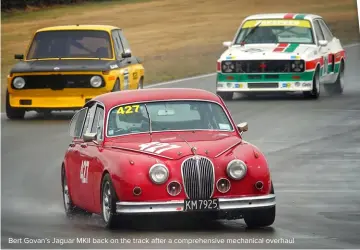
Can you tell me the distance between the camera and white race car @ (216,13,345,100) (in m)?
24.7

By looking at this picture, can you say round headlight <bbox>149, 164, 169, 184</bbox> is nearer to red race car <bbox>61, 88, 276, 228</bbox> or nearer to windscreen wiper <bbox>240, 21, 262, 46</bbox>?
red race car <bbox>61, 88, 276, 228</bbox>

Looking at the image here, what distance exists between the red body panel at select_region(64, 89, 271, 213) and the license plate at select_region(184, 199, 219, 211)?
2.8 inches

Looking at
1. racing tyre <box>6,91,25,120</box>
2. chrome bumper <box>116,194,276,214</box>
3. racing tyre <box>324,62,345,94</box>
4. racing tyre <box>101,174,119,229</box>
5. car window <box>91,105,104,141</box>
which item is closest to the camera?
chrome bumper <box>116,194,276,214</box>

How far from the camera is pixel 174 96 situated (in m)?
13.0

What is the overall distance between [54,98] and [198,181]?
10.9m

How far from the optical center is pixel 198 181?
1173cm

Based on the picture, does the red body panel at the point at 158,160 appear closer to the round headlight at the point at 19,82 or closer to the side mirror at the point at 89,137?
the side mirror at the point at 89,137

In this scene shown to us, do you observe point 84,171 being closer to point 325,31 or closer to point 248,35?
point 248,35

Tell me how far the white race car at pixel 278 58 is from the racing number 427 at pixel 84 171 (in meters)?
12.0

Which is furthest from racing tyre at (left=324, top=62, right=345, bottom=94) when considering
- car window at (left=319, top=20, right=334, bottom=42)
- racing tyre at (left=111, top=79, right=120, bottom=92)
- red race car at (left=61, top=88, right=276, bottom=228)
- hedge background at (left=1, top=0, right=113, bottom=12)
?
red race car at (left=61, top=88, right=276, bottom=228)

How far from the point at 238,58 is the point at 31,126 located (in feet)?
13.9

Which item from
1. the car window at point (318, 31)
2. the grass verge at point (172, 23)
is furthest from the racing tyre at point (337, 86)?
the grass verge at point (172, 23)

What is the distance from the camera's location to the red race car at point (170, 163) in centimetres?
1171

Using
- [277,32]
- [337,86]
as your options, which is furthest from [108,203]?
[337,86]
